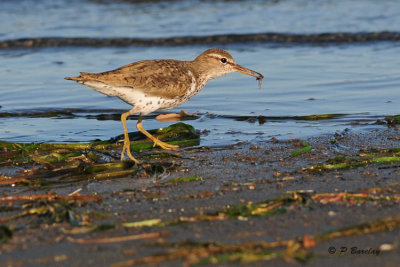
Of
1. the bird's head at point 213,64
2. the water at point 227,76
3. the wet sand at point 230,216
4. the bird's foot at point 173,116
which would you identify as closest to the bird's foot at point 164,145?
the water at point 227,76

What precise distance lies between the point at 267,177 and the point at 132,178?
48.7 inches

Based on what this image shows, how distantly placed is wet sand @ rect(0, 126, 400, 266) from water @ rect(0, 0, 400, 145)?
5.47 ft

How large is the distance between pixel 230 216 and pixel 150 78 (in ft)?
10.3

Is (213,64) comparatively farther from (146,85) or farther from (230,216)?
(230,216)

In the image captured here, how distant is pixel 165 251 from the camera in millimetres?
3930

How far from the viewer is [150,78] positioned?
736cm

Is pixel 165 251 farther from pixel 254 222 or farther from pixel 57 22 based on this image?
pixel 57 22

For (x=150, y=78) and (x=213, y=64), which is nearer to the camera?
(x=150, y=78)

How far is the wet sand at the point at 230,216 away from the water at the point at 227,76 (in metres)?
1.67

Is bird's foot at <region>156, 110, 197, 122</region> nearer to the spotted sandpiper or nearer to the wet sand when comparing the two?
the spotted sandpiper

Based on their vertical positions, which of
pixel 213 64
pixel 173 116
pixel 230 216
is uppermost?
pixel 213 64

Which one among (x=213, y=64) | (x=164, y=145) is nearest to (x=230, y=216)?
(x=164, y=145)

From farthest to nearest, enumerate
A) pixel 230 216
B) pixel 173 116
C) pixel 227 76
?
1. pixel 227 76
2. pixel 173 116
3. pixel 230 216

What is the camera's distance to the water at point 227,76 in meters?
8.37
